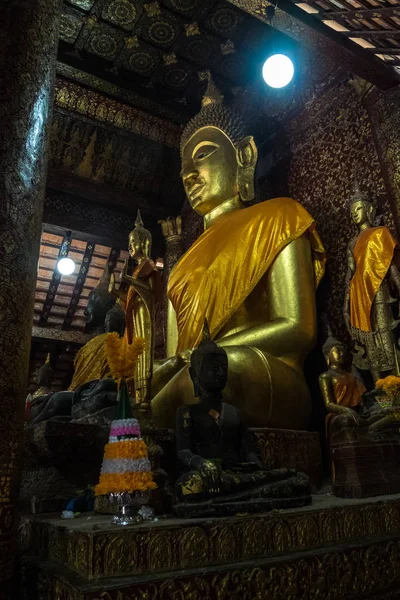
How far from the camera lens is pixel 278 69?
13.6ft

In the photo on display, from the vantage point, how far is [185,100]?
6102mm

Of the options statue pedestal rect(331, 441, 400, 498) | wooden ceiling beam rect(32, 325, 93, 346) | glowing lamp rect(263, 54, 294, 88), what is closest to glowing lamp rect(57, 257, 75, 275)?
wooden ceiling beam rect(32, 325, 93, 346)

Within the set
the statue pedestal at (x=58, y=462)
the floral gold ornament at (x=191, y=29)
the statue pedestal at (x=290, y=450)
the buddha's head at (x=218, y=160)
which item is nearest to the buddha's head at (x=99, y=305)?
the buddha's head at (x=218, y=160)

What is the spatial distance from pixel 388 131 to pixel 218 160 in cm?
158

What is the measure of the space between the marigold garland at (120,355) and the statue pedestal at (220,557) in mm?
589

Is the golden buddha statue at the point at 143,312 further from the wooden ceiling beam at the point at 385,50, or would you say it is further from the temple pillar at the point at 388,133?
the wooden ceiling beam at the point at 385,50

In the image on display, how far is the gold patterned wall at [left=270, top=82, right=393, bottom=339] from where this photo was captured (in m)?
4.07

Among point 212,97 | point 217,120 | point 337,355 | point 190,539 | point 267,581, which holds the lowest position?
point 267,581

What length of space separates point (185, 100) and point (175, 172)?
92cm

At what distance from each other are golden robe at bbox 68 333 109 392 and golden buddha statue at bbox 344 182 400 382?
233 centimetres

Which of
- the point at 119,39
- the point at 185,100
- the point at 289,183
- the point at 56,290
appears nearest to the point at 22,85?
the point at 289,183

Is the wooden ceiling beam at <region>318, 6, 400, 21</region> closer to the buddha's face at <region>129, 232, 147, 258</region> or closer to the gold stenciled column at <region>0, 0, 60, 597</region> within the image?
the gold stenciled column at <region>0, 0, 60, 597</region>

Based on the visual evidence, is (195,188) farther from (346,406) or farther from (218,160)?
(346,406)

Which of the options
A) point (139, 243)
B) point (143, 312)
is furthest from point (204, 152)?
point (143, 312)
